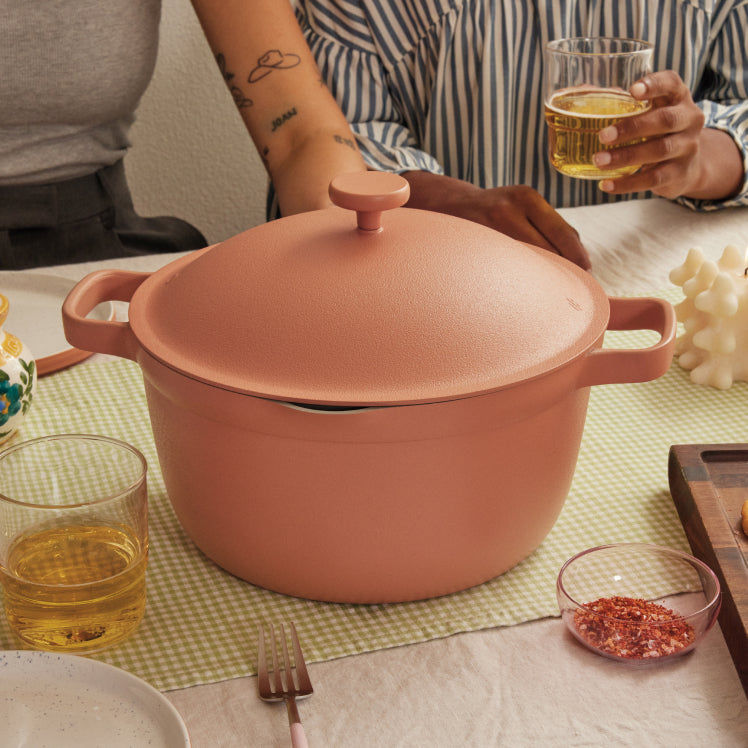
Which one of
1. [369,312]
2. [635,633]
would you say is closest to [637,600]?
[635,633]

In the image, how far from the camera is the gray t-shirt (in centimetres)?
139

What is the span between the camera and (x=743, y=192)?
127 cm

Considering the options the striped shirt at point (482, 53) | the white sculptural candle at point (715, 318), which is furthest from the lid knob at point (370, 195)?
the striped shirt at point (482, 53)

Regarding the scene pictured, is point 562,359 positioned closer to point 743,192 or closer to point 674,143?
point 674,143

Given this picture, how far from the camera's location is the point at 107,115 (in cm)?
152

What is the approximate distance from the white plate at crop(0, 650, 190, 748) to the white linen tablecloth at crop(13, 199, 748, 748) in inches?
2.0

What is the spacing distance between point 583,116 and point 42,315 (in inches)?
25.6

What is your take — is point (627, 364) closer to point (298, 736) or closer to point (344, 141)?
point (298, 736)

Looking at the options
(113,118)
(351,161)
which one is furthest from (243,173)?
(351,161)

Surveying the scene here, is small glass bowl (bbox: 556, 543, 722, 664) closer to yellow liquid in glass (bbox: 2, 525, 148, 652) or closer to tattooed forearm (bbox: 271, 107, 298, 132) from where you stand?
yellow liquid in glass (bbox: 2, 525, 148, 652)

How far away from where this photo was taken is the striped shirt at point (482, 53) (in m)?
1.53

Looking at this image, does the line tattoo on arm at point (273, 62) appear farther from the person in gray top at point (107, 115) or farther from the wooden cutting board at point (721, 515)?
the wooden cutting board at point (721, 515)

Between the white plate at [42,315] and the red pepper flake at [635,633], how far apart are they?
0.58 metres

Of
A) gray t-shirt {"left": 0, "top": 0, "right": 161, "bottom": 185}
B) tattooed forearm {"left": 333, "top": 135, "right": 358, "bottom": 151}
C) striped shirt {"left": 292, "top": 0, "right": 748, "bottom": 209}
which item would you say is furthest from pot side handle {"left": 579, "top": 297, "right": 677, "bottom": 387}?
gray t-shirt {"left": 0, "top": 0, "right": 161, "bottom": 185}
